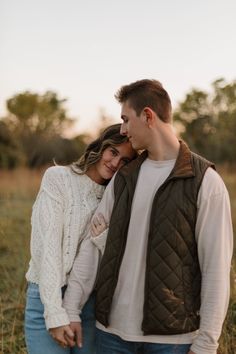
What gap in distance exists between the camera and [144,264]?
2178mm

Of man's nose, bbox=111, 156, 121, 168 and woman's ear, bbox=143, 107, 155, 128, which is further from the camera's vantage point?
man's nose, bbox=111, 156, 121, 168

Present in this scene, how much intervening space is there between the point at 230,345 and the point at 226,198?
1520 millimetres

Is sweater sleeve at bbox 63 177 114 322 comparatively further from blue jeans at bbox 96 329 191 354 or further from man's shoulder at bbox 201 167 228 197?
man's shoulder at bbox 201 167 228 197

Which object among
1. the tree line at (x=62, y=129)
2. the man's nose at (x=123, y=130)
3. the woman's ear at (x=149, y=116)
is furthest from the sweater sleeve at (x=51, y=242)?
the tree line at (x=62, y=129)

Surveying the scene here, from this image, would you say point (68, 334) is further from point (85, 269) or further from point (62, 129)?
point (62, 129)

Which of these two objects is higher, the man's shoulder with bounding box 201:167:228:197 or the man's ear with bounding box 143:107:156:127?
the man's ear with bounding box 143:107:156:127

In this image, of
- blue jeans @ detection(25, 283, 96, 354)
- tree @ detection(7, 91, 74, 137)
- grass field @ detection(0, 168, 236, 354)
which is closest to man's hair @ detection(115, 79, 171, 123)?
blue jeans @ detection(25, 283, 96, 354)

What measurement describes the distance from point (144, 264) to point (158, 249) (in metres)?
0.12

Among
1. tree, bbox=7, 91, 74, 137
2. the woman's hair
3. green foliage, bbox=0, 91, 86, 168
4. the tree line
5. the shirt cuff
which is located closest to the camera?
the shirt cuff

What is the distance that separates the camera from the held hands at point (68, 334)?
2221 millimetres

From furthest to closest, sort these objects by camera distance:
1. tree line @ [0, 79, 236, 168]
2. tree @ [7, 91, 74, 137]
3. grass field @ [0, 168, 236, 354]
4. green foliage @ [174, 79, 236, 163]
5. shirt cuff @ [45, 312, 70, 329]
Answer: tree @ [7, 91, 74, 137], tree line @ [0, 79, 236, 168], green foliage @ [174, 79, 236, 163], grass field @ [0, 168, 236, 354], shirt cuff @ [45, 312, 70, 329]

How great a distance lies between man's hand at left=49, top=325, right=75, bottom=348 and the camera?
2219mm

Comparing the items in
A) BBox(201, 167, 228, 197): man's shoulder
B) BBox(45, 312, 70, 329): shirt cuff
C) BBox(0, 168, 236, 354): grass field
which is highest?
BBox(201, 167, 228, 197): man's shoulder

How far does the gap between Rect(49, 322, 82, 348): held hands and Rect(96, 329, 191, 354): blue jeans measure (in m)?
0.11
